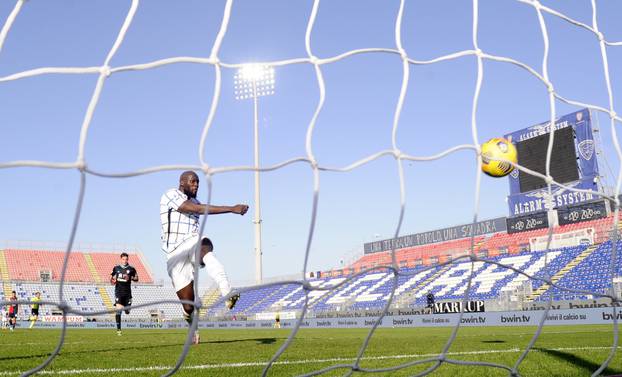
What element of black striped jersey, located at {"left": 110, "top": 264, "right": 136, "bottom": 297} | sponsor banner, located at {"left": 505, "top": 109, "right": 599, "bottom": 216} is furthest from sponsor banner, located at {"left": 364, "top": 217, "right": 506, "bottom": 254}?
black striped jersey, located at {"left": 110, "top": 264, "right": 136, "bottom": 297}

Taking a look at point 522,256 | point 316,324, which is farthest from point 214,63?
point 522,256

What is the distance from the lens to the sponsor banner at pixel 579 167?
23.5 meters

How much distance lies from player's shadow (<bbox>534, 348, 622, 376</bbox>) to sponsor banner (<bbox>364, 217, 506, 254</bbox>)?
109 feet

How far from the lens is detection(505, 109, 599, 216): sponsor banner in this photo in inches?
925

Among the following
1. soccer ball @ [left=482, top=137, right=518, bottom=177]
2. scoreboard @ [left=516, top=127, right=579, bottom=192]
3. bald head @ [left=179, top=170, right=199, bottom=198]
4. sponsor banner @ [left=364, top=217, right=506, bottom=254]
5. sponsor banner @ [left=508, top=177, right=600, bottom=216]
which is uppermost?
scoreboard @ [left=516, top=127, right=579, bottom=192]

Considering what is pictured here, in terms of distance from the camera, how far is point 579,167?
23.7 metres

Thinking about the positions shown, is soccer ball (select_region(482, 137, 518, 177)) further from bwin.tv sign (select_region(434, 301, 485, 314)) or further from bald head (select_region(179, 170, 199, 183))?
bwin.tv sign (select_region(434, 301, 485, 314))

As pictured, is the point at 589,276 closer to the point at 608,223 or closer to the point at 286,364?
the point at 608,223

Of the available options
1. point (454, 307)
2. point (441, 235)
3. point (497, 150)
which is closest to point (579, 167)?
point (454, 307)

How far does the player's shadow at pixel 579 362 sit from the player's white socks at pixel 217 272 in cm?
283

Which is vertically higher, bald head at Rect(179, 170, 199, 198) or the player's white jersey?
bald head at Rect(179, 170, 199, 198)

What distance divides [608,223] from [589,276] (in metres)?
5.88

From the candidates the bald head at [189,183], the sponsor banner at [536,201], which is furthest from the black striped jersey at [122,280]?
the sponsor banner at [536,201]

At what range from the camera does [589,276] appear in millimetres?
22938
